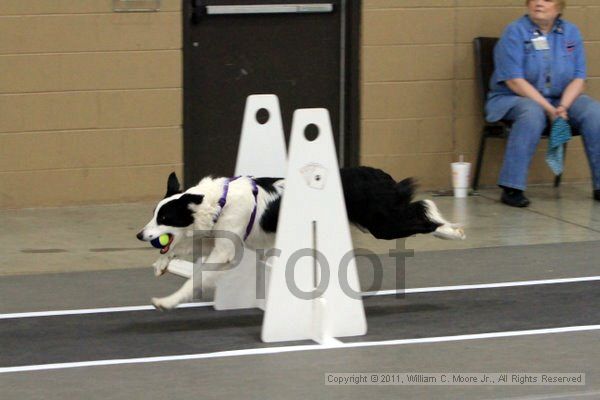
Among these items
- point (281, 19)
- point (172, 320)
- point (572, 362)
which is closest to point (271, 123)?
point (172, 320)

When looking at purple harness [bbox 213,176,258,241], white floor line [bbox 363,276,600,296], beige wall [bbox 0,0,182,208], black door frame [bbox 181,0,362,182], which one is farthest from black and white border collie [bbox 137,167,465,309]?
black door frame [bbox 181,0,362,182]

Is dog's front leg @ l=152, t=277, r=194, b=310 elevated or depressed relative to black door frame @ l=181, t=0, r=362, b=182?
depressed

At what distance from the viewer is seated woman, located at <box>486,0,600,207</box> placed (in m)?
8.75

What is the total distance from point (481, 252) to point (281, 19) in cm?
276

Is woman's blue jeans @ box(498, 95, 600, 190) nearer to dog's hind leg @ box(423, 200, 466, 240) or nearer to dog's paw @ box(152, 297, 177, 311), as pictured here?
dog's hind leg @ box(423, 200, 466, 240)

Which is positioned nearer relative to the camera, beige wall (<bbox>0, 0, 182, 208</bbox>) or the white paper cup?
beige wall (<bbox>0, 0, 182, 208</bbox>)

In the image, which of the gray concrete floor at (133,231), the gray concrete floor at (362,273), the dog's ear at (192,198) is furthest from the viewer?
the gray concrete floor at (133,231)

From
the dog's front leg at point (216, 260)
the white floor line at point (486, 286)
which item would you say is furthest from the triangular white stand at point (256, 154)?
the white floor line at point (486, 286)

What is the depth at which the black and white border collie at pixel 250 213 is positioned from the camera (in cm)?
554

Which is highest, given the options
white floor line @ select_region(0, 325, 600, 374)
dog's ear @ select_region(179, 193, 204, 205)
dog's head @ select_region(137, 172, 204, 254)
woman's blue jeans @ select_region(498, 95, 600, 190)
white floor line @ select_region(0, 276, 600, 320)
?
woman's blue jeans @ select_region(498, 95, 600, 190)

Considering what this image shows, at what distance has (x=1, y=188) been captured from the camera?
851 cm

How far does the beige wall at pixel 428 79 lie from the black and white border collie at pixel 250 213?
332 centimetres

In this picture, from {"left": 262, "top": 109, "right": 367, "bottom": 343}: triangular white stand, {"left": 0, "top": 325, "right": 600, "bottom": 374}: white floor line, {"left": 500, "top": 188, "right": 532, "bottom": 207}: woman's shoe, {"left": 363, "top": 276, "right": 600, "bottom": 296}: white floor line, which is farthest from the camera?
{"left": 500, "top": 188, "right": 532, "bottom": 207}: woman's shoe

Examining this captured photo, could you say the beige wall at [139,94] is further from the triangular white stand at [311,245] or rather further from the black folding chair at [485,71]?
the triangular white stand at [311,245]
